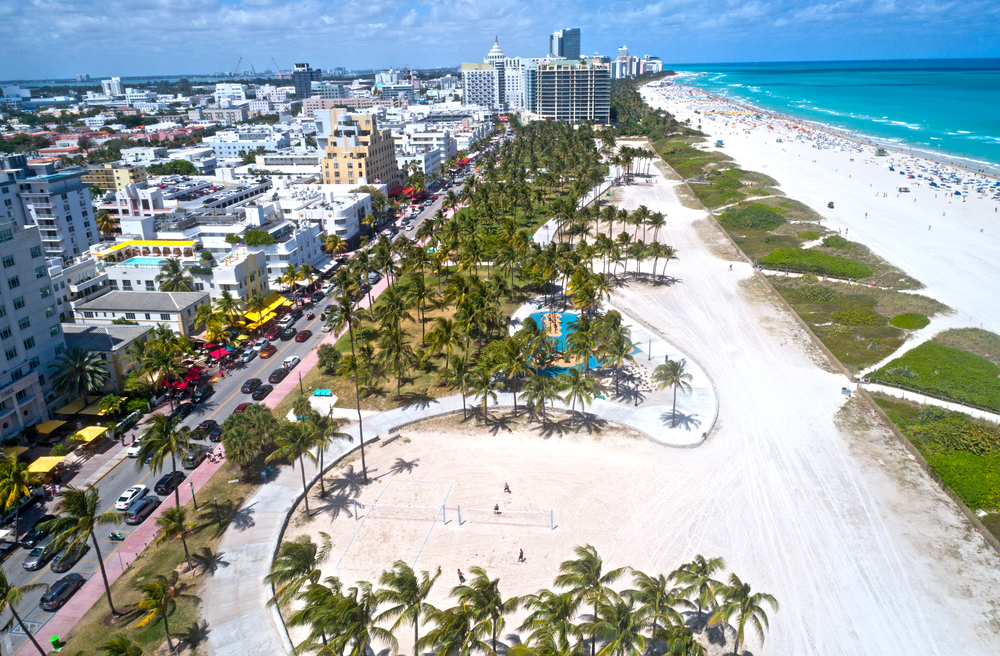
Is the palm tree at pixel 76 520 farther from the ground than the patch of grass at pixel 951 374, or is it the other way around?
the palm tree at pixel 76 520

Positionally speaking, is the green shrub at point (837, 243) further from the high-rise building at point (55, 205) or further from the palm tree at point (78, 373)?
the high-rise building at point (55, 205)

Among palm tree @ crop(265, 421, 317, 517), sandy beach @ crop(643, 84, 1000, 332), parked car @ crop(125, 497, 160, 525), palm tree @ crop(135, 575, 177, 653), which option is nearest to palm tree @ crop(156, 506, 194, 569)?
palm tree @ crop(135, 575, 177, 653)

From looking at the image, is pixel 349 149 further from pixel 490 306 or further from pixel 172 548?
pixel 172 548

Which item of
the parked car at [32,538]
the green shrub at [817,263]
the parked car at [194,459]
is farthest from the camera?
the green shrub at [817,263]

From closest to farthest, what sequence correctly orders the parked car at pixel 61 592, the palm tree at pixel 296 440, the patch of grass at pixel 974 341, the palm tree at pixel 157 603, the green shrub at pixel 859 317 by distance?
the palm tree at pixel 157 603, the parked car at pixel 61 592, the palm tree at pixel 296 440, the patch of grass at pixel 974 341, the green shrub at pixel 859 317

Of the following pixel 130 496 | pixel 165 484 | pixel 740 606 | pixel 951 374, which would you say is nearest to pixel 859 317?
pixel 951 374

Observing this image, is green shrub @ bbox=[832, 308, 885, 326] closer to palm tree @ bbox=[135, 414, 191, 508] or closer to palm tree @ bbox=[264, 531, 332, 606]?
palm tree @ bbox=[264, 531, 332, 606]

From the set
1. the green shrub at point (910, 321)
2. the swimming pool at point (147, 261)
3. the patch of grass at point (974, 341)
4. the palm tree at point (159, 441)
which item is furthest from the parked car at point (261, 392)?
the patch of grass at point (974, 341)
